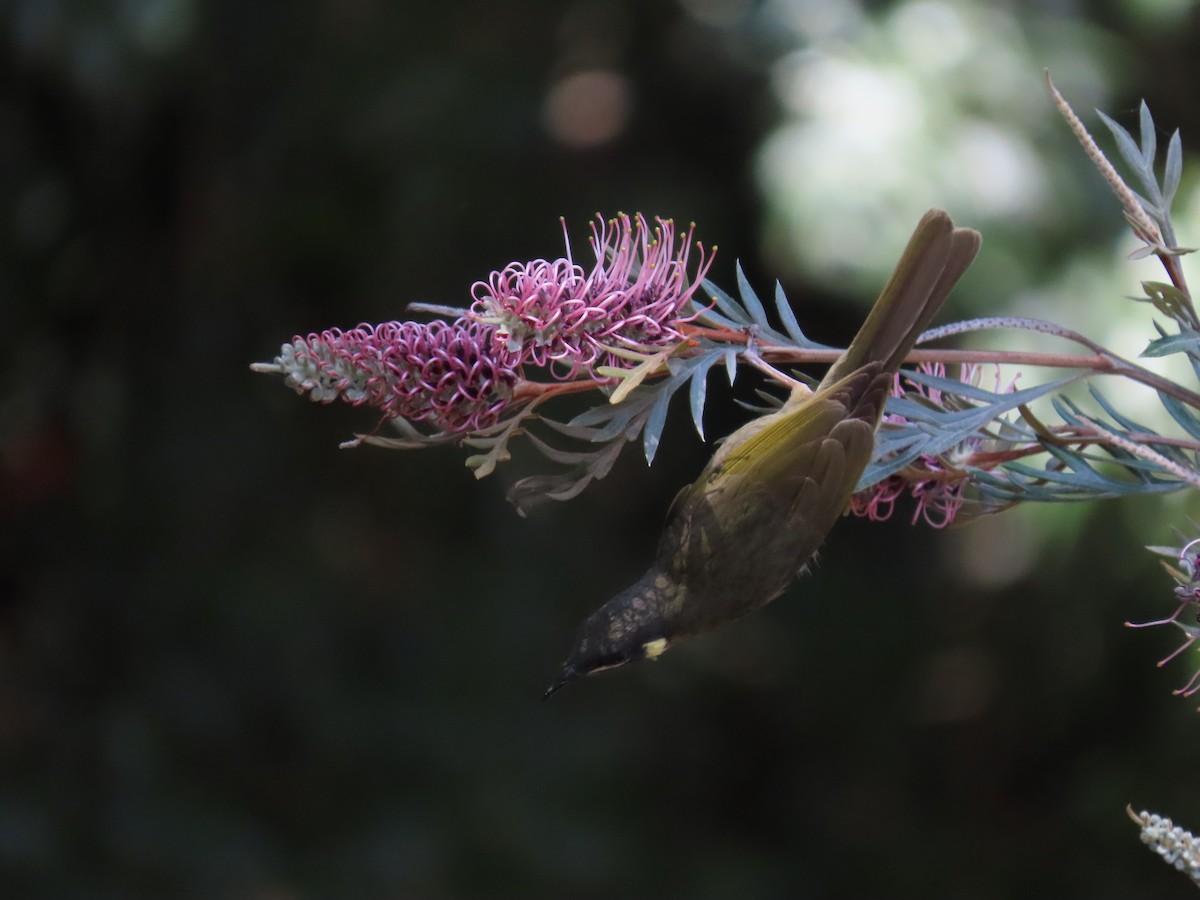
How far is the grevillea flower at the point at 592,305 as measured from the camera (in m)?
1.48

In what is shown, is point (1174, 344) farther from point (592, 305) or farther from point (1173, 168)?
point (592, 305)

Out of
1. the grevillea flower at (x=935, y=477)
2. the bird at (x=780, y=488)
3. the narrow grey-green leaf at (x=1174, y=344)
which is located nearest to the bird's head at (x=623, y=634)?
the bird at (x=780, y=488)

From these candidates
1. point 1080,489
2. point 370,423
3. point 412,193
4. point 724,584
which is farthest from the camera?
point 370,423

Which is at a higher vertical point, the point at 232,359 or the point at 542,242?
the point at 542,242

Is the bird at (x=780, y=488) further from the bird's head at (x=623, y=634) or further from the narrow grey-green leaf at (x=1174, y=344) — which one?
the narrow grey-green leaf at (x=1174, y=344)

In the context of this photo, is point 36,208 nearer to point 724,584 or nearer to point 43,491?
point 43,491

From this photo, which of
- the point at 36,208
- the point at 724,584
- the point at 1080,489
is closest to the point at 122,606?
the point at 36,208

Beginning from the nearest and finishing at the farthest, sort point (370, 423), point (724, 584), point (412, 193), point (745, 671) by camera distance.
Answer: point (724, 584), point (412, 193), point (370, 423), point (745, 671)

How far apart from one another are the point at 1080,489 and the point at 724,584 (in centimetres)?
61

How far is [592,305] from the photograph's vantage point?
153cm

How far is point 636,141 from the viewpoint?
543 centimetres

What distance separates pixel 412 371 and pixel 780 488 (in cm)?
66

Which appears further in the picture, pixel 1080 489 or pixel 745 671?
pixel 745 671

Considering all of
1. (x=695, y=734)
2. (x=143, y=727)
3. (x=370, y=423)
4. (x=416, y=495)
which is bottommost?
(x=695, y=734)
